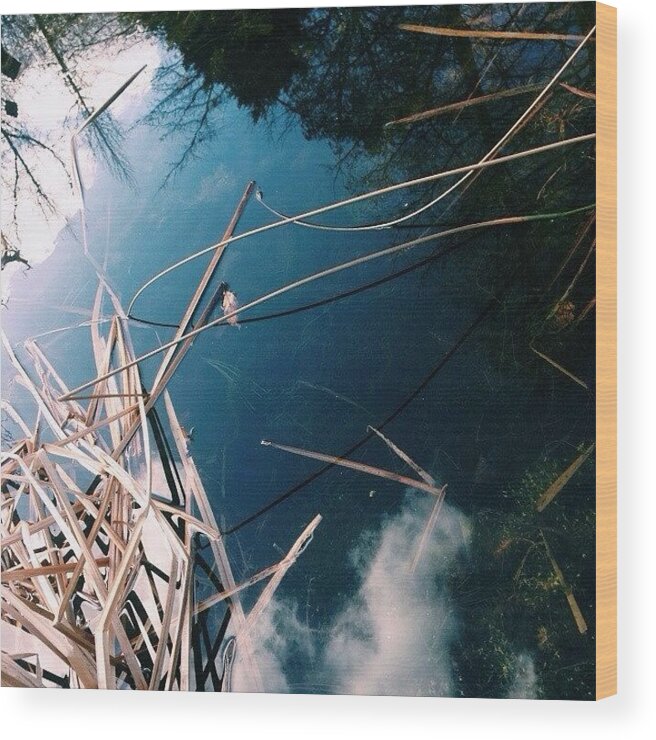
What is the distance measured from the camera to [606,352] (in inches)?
81.0

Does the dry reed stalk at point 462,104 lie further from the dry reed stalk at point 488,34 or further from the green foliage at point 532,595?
the green foliage at point 532,595

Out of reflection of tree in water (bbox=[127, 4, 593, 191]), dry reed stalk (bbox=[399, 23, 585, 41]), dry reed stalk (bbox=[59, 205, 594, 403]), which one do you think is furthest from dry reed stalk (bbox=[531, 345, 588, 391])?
dry reed stalk (bbox=[399, 23, 585, 41])

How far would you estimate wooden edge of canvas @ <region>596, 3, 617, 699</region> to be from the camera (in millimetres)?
2043

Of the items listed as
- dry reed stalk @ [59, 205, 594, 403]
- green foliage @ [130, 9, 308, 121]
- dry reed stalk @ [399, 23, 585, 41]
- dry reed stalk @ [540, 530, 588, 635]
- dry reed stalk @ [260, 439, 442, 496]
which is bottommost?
dry reed stalk @ [540, 530, 588, 635]

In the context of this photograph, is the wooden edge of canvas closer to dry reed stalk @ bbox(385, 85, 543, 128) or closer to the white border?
the white border

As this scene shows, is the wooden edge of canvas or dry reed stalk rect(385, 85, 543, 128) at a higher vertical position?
dry reed stalk rect(385, 85, 543, 128)

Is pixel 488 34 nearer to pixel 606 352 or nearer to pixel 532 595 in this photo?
pixel 606 352

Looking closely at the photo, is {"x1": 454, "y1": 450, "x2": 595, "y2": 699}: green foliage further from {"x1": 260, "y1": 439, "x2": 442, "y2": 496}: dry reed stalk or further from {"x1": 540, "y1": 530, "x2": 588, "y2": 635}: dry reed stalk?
{"x1": 260, "y1": 439, "x2": 442, "y2": 496}: dry reed stalk

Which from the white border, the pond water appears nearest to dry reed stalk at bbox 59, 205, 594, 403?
the pond water

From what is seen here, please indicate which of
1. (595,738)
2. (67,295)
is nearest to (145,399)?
(67,295)

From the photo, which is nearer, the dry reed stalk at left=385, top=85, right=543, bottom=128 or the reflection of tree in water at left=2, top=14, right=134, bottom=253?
the dry reed stalk at left=385, top=85, right=543, bottom=128

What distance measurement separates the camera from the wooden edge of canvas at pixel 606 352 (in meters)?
2.04

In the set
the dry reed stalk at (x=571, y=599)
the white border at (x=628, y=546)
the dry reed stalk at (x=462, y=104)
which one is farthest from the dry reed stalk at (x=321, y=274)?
the dry reed stalk at (x=571, y=599)

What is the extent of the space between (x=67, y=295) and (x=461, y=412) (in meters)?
0.96
